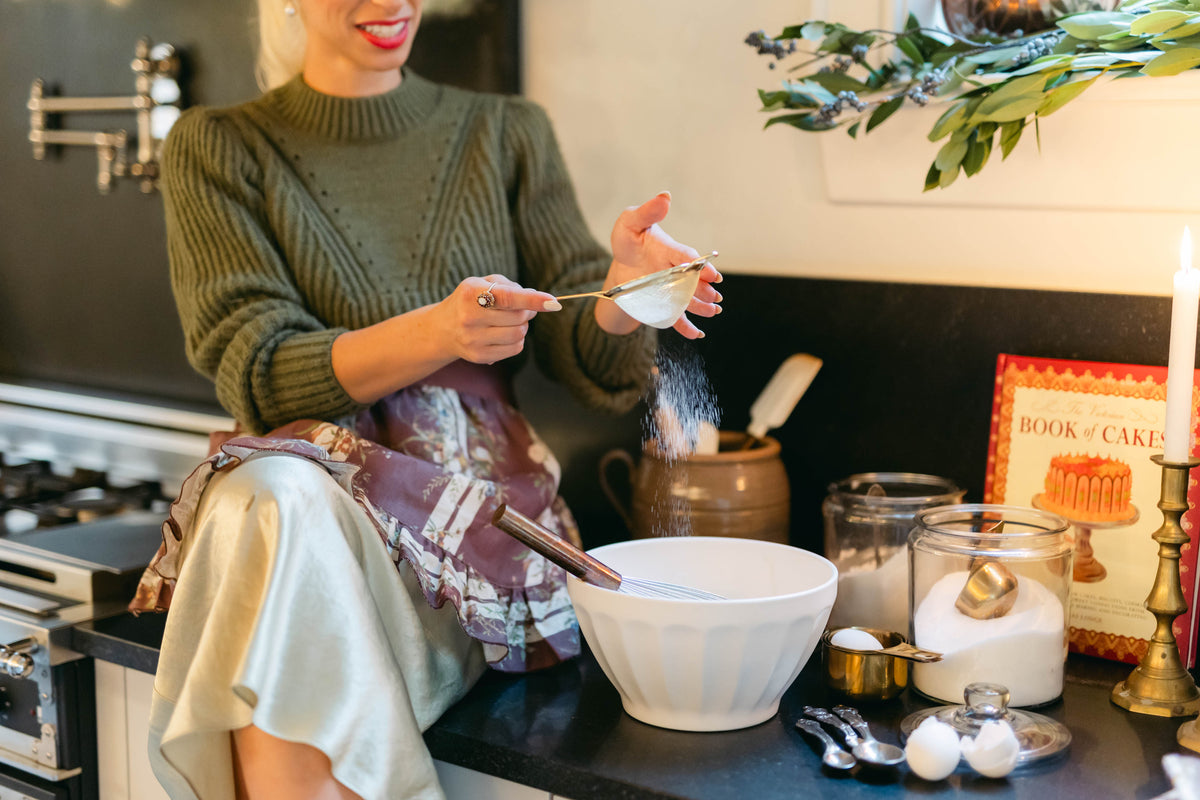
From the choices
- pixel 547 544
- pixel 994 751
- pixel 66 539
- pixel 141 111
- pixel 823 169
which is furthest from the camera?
pixel 141 111

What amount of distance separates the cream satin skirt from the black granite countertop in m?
0.08

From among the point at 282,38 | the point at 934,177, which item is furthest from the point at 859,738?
the point at 282,38

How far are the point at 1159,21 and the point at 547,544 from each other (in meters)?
0.66

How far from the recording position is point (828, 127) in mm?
1208

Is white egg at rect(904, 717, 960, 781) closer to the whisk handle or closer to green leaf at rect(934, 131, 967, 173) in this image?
the whisk handle

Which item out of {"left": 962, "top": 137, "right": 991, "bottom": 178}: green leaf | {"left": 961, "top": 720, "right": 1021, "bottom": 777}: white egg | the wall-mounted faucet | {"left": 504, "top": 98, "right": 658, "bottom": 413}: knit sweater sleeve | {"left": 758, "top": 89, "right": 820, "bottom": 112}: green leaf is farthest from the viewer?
the wall-mounted faucet

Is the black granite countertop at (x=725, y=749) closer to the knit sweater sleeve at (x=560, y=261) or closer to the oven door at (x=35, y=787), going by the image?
the knit sweater sleeve at (x=560, y=261)

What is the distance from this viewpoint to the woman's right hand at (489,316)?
974mm

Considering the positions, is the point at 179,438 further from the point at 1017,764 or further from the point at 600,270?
the point at 1017,764

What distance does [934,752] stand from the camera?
0.90 m

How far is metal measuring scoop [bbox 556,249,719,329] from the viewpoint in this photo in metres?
0.97

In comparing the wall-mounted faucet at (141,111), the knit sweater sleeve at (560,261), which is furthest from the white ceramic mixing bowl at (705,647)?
the wall-mounted faucet at (141,111)

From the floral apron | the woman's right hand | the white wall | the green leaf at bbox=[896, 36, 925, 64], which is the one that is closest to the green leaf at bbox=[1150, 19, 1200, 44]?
the white wall

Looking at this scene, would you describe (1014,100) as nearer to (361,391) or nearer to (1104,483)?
(1104,483)
